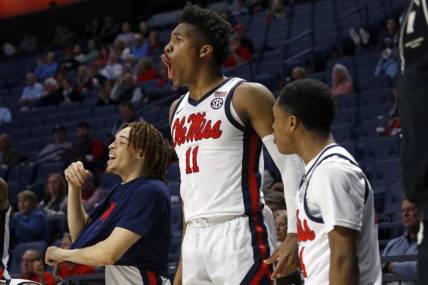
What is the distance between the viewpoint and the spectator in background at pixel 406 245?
5285 mm

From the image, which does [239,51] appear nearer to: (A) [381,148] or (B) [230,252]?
(A) [381,148]

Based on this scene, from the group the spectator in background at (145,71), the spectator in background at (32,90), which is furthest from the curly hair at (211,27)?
the spectator in background at (32,90)

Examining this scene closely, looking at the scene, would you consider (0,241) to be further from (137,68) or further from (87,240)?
(137,68)

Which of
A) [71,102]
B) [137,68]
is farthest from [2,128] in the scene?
[137,68]

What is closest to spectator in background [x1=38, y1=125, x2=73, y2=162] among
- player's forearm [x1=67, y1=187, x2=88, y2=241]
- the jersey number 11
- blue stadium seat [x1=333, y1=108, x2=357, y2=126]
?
blue stadium seat [x1=333, y1=108, x2=357, y2=126]

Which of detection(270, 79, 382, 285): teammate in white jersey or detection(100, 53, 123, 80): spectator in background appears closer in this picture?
detection(270, 79, 382, 285): teammate in white jersey

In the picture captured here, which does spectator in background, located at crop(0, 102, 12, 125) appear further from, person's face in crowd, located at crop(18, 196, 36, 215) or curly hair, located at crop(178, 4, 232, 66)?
curly hair, located at crop(178, 4, 232, 66)

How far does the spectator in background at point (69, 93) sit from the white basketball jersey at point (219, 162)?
38.2ft

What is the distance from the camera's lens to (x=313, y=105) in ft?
9.64

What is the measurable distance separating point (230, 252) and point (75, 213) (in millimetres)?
1118

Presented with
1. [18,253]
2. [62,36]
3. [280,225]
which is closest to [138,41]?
[62,36]

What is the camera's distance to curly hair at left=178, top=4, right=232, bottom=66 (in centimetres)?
376

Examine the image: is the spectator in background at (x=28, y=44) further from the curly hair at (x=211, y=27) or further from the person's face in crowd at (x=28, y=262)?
the curly hair at (x=211, y=27)

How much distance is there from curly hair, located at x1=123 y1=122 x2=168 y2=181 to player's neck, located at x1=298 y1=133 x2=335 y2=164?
4.20ft
